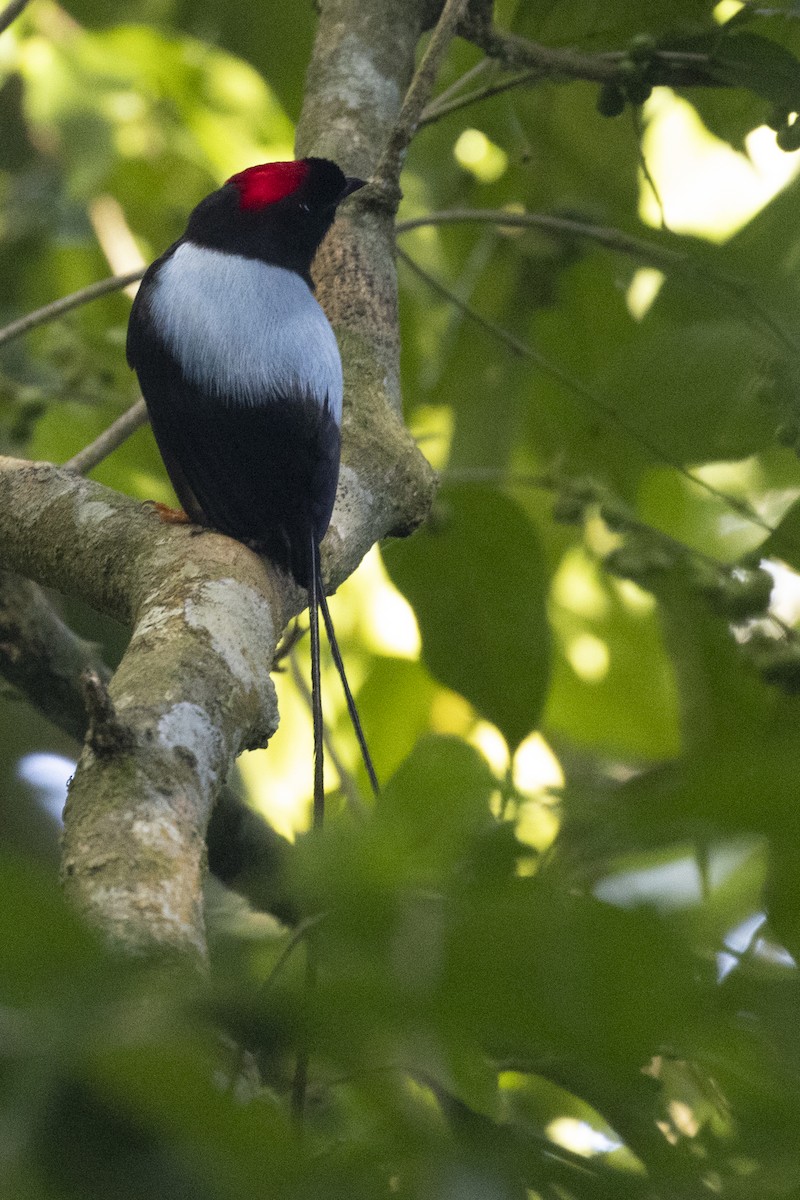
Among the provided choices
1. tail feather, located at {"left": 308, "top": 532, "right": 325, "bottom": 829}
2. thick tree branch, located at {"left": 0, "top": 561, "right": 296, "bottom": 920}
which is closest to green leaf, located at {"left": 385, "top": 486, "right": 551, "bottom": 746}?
thick tree branch, located at {"left": 0, "top": 561, "right": 296, "bottom": 920}

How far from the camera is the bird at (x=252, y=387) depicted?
204 centimetres

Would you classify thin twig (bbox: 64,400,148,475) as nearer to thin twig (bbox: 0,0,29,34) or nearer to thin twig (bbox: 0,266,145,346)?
thin twig (bbox: 0,266,145,346)

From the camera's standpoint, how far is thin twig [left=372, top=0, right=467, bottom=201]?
2.28 m

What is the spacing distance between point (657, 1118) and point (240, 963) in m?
0.21

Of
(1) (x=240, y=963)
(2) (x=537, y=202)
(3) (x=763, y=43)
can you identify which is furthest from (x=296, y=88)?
(1) (x=240, y=963)

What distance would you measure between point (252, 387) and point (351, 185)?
2.07 ft

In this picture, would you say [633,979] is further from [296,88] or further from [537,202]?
[537,202]

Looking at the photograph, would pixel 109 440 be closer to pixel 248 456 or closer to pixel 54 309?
pixel 54 309

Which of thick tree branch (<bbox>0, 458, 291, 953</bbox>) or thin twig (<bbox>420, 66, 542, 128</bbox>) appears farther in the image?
thin twig (<bbox>420, 66, 542, 128</bbox>)

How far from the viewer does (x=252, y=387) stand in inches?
86.1

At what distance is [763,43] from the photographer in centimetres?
237

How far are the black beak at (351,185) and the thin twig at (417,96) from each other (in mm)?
122

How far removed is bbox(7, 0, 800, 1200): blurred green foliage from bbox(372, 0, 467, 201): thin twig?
1.33 ft

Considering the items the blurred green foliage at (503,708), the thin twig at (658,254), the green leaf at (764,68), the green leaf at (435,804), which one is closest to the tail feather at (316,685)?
the blurred green foliage at (503,708)
